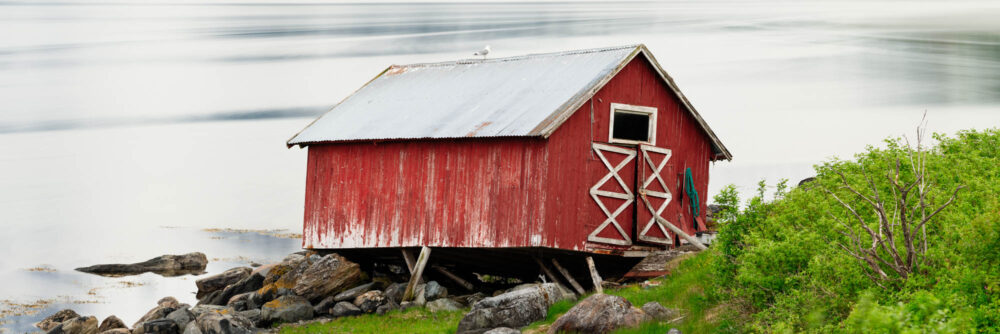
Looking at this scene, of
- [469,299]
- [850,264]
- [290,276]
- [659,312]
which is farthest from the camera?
[290,276]

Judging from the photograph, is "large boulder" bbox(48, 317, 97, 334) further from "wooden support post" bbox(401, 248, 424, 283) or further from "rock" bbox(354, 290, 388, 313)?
"wooden support post" bbox(401, 248, 424, 283)

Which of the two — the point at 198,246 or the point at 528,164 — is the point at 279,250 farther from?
the point at 528,164

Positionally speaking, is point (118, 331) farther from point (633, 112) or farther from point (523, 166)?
point (633, 112)

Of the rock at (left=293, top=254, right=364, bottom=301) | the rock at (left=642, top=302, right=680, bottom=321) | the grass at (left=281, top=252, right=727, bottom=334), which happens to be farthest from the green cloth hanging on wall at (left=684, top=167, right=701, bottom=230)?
the rock at (left=293, top=254, right=364, bottom=301)

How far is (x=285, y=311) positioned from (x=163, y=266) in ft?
84.5

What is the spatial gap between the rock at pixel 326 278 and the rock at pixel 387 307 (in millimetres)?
2684

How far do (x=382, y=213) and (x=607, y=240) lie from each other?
6.33 meters

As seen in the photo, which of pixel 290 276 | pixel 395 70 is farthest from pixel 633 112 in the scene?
pixel 290 276

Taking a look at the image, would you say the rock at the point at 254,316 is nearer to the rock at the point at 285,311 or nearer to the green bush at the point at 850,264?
the rock at the point at 285,311

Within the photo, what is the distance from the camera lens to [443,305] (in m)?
26.0

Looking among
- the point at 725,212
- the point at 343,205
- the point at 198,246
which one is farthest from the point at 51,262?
the point at 725,212

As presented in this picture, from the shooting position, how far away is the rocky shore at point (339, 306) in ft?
64.3

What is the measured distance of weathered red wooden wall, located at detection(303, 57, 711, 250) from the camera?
24.1 m

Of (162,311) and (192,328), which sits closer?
(192,328)
